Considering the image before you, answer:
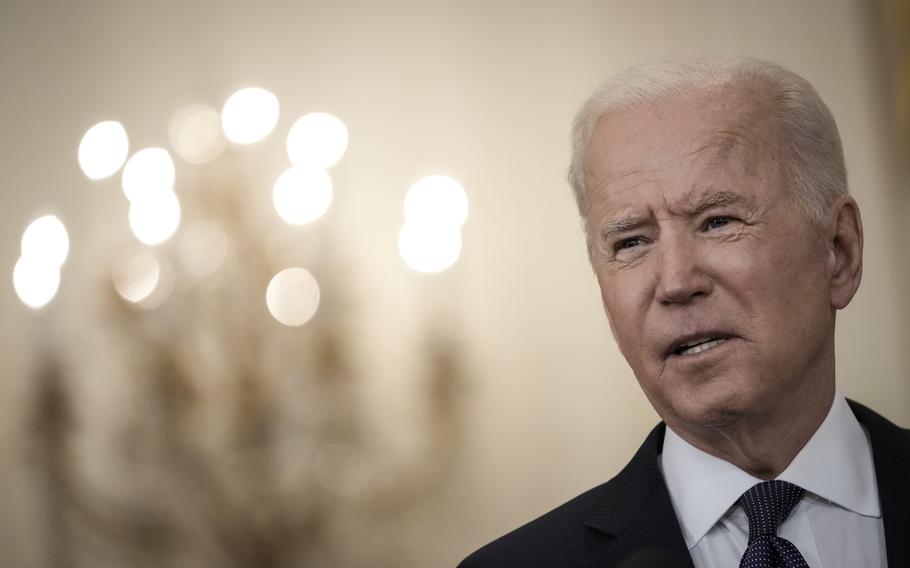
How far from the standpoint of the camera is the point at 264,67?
4.71m

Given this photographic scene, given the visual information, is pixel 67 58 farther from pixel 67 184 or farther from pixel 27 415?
pixel 27 415

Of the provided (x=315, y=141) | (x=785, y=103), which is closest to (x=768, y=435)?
(x=785, y=103)

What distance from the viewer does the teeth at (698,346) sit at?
4.97ft

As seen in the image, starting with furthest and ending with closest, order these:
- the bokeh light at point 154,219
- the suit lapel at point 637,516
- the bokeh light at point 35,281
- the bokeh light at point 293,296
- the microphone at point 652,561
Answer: the bokeh light at point 293,296
the bokeh light at point 154,219
the bokeh light at point 35,281
the suit lapel at point 637,516
the microphone at point 652,561

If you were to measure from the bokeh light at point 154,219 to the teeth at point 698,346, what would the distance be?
132 inches

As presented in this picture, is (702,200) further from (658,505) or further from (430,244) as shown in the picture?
(430,244)

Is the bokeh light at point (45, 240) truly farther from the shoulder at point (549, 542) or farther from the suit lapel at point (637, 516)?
the suit lapel at point (637, 516)

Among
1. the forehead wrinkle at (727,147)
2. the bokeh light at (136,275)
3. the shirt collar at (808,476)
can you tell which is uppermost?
the bokeh light at (136,275)

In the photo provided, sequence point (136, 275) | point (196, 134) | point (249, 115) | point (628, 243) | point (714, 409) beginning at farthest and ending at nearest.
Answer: point (249, 115)
point (196, 134)
point (136, 275)
point (628, 243)
point (714, 409)

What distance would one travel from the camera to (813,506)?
5.13 feet

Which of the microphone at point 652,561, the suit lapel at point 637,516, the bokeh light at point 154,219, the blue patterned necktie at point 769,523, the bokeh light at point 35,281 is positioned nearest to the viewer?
the microphone at point 652,561

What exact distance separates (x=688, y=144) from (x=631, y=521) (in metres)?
0.59

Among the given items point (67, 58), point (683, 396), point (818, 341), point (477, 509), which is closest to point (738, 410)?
point (683, 396)

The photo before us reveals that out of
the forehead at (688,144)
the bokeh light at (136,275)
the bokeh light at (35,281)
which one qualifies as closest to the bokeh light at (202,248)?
the bokeh light at (136,275)
